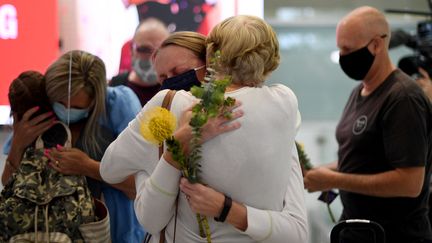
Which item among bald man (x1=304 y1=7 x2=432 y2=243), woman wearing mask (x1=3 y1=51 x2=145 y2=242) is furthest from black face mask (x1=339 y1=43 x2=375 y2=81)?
woman wearing mask (x1=3 y1=51 x2=145 y2=242)

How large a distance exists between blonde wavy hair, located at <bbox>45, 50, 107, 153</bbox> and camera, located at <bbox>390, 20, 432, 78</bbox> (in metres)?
2.11

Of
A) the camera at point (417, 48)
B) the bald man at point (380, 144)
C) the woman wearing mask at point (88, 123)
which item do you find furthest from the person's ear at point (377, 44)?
the woman wearing mask at point (88, 123)

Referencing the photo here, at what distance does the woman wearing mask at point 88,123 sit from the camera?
1.96 m

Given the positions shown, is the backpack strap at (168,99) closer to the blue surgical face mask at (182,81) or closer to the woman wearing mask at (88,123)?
the blue surgical face mask at (182,81)

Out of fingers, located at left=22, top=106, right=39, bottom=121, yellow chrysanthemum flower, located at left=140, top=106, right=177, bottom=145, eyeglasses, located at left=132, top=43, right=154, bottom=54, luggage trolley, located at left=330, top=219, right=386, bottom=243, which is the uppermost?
yellow chrysanthemum flower, located at left=140, top=106, right=177, bottom=145

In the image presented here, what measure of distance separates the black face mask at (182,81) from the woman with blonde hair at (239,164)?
0.14 metres

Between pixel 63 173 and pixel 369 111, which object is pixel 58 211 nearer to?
pixel 63 173

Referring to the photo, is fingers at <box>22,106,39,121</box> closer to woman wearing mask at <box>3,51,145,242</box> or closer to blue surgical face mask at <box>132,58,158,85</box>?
woman wearing mask at <box>3,51,145,242</box>

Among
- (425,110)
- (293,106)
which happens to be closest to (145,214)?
(293,106)

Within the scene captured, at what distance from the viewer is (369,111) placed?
2.47 metres

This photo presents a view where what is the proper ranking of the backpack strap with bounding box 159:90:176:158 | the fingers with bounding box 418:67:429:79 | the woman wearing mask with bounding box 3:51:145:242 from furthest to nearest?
the fingers with bounding box 418:67:429:79
the woman wearing mask with bounding box 3:51:145:242
the backpack strap with bounding box 159:90:176:158

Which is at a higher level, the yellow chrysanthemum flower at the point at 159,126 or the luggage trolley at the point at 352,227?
the yellow chrysanthemum flower at the point at 159,126

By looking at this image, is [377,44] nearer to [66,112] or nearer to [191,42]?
[191,42]

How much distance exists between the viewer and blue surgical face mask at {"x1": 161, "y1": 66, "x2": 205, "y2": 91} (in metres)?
1.63
